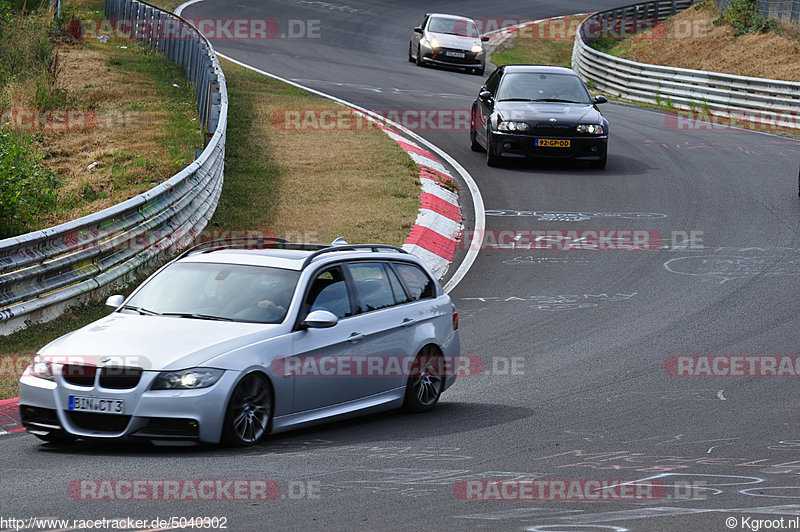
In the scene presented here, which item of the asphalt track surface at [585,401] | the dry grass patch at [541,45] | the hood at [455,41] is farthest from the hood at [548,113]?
the dry grass patch at [541,45]

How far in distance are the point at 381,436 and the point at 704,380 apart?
3.62 meters

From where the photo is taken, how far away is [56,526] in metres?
5.96

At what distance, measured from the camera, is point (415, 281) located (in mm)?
10133

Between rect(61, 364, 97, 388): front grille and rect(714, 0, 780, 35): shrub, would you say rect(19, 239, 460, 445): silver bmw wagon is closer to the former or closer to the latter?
rect(61, 364, 97, 388): front grille

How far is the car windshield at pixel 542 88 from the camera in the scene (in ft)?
73.2

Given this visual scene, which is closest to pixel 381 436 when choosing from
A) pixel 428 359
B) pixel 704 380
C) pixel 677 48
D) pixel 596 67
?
pixel 428 359

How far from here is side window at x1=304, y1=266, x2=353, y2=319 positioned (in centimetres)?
896

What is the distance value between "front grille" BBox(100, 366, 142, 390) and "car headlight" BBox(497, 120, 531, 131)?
14653 mm

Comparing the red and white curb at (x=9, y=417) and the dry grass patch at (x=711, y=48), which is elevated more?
the dry grass patch at (x=711, y=48)

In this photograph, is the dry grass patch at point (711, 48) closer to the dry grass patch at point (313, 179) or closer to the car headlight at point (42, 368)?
the dry grass patch at point (313, 179)

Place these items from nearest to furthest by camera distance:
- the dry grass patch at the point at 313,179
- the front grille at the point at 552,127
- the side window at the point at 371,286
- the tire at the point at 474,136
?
the side window at the point at 371,286, the dry grass patch at the point at 313,179, the front grille at the point at 552,127, the tire at the point at 474,136

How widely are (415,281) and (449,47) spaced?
28152 mm

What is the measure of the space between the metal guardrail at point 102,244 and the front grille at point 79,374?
11.9 ft

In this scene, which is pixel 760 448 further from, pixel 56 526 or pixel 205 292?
pixel 56 526
